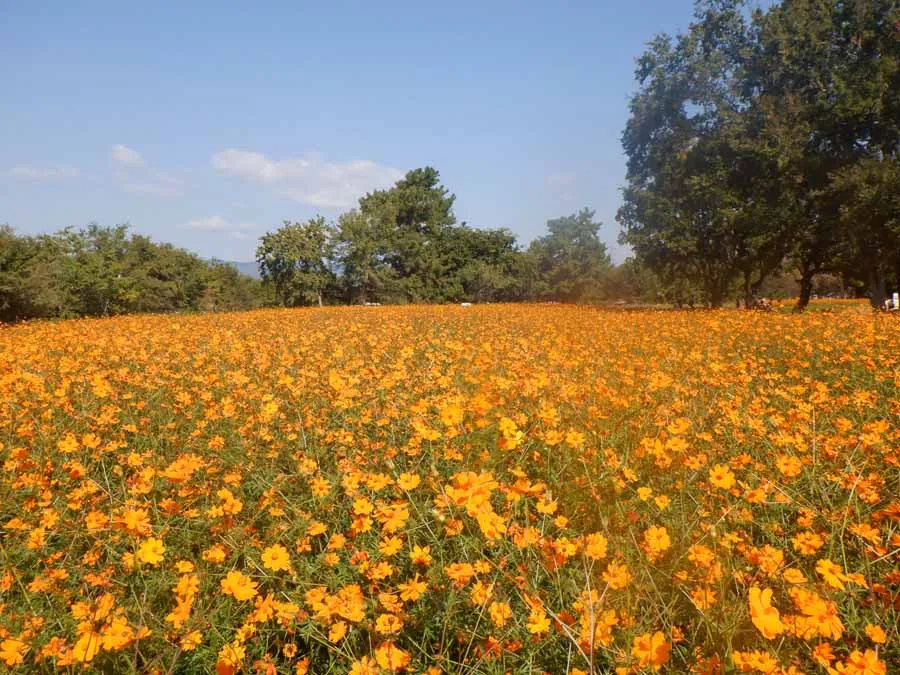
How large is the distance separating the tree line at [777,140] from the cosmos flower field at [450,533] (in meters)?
14.7

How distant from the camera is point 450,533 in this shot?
175 centimetres

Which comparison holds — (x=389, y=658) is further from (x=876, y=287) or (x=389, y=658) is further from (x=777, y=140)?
(x=876, y=287)

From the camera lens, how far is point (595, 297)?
59000 millimetres

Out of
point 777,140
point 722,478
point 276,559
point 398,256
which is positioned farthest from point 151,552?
point 398,256

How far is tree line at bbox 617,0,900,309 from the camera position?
50.0 feet

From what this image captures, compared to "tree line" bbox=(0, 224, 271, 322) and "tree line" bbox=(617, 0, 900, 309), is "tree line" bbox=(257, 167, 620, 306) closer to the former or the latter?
"tree line" bbox=(0, 224, 271, 322)

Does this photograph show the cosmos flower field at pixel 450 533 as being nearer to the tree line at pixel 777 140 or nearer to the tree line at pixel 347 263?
the tree line at pixel 777 140

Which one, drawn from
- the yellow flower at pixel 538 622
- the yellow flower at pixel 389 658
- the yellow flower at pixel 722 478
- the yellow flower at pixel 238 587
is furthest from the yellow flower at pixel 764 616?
the yellow flower at pixel 238 587

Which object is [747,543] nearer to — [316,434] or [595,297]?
[316,434]

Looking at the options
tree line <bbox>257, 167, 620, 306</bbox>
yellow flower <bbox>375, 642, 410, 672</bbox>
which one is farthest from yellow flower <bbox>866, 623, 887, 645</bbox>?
tree line <bbox>257, 167, 620, 306</bbox>

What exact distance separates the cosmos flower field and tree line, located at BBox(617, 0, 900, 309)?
14692mm

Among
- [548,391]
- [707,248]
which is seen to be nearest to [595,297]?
[707,248]

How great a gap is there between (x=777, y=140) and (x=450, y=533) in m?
19.2

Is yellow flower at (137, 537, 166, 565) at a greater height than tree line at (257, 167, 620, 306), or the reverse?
tree line at (257, 167, 620, 306)
